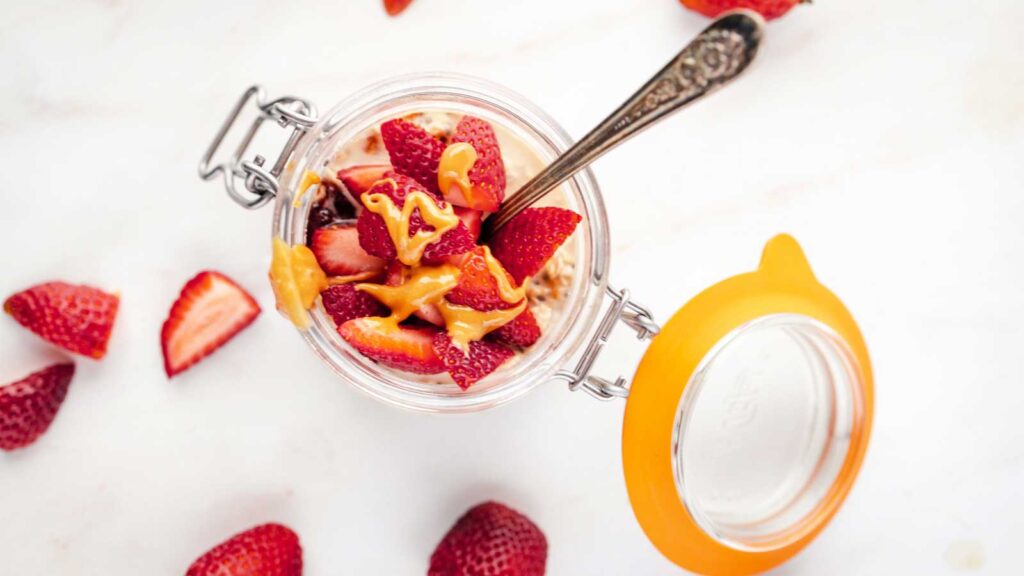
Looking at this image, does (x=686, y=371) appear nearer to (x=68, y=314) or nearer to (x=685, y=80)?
(x=685, y=80)

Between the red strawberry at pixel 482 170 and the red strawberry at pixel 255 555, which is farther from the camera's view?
the red strawberry at pixel 255 555

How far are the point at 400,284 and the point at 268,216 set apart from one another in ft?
0.92

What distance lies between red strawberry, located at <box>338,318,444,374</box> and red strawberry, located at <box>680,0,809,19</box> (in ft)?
1.60

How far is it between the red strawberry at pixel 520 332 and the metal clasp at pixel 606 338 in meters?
0.05

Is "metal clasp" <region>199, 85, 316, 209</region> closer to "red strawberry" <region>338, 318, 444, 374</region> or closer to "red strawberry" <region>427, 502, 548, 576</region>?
"red strawberry" <region>338, 318, 444, 374</region>

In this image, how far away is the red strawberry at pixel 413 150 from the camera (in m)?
0.78

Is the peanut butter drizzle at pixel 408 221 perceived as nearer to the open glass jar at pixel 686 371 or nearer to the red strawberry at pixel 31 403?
the open glass jar at pixel 686 371

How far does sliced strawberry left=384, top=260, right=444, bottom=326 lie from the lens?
0.76 m

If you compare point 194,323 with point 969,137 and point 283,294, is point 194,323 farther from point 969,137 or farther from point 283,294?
point 969,137

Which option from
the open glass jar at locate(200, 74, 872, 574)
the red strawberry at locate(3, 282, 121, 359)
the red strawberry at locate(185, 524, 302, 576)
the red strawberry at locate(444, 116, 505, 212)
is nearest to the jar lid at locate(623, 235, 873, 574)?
the open glass jar at locate(200, 74, 872, 574)

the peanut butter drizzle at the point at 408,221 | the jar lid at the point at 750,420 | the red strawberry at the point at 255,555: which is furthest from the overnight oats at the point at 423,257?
the red strawberry at the point at 255,555

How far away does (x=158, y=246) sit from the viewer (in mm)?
976

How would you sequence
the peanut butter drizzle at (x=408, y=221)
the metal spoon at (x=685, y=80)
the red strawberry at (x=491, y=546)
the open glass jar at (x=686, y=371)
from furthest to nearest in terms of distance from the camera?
1. the red strawberry at (x=491, y=546)
2. the open glass jar at (x=686, y=371)
3. the peanut butter drizzle at (x=408, y=221)
4. the metal spoon at (x=685, y=80)

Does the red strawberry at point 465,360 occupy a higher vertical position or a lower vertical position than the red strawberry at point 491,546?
higher
